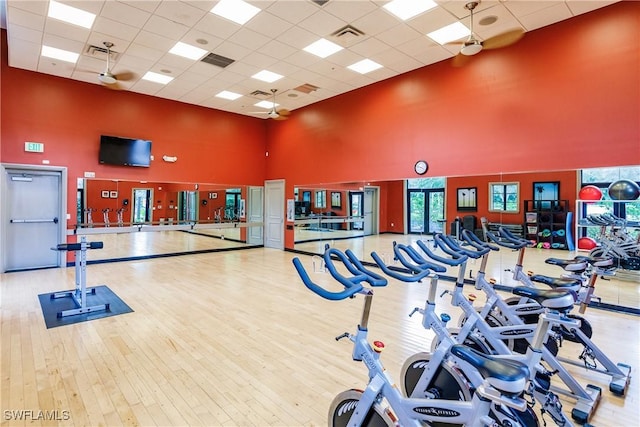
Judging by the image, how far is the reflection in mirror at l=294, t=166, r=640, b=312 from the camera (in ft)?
16.0

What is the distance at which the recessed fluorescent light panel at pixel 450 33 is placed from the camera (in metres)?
5.27

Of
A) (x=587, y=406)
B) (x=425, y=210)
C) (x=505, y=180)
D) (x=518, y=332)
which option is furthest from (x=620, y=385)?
(x=425, y=210)

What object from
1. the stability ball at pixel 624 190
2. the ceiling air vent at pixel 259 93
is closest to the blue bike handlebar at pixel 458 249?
the stability ball at pixel 624 190

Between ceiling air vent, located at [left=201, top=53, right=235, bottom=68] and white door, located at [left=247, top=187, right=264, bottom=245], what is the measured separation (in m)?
4.62

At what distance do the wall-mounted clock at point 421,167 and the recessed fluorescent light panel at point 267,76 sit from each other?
141 inches

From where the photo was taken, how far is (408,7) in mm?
4746

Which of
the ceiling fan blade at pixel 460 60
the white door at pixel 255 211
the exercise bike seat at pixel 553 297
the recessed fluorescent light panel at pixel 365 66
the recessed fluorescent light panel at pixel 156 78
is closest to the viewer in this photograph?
the exercise bike seat at pixel 553 297

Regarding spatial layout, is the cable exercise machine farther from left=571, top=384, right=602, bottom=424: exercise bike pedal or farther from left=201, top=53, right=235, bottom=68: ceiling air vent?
left=571, top=384, right=602, bottom=424: exercise bike pedal

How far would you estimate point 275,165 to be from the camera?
10523mm

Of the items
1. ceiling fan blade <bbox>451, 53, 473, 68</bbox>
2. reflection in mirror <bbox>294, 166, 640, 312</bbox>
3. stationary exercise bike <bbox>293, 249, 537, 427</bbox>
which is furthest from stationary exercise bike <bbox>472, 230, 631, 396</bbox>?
ceiling fan blade <bbox>451, 53, 473, 68</bbox>

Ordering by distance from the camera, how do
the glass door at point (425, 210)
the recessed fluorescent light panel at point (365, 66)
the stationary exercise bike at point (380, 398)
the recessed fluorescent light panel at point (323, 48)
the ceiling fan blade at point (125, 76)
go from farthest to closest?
the ceiling fan blade at point (125, 76) → the glass door at point (425, 210) → the recessed fluorescent light panel at point (365, 66) → the recessed fluorescent light panel at point (323, 48) → the stationary exercise bike at point (380, 398)

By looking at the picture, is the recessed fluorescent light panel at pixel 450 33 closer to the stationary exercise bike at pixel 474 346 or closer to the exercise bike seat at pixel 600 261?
the exercise bike seat at pixel 600 261

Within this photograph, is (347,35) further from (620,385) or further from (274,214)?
(274,214)

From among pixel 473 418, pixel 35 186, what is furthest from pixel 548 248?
pixel 35 186
